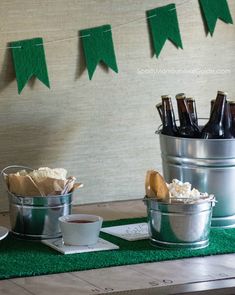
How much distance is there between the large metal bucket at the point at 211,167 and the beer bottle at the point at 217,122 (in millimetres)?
A: 76

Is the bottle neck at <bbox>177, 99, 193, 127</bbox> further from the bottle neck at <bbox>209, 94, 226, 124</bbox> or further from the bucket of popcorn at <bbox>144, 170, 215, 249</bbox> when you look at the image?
the bucket of popcorn at <bbox>144, 170, 215, 249</bbox>

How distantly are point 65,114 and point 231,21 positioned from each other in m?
0.56

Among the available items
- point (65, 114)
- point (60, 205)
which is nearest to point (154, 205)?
point (60, 205)

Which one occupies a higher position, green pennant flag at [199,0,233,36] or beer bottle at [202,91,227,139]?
green pennant flag at [199,0,233,36]

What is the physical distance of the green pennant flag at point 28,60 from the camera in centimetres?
187

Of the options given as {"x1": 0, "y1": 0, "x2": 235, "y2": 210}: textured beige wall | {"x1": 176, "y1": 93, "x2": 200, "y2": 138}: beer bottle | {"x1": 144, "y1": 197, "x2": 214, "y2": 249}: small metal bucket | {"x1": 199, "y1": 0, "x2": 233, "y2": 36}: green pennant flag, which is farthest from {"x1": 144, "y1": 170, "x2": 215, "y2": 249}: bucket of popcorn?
{"x1": 199, "y1": 0, "x2": 233, "y2": 36}: green pennant flag

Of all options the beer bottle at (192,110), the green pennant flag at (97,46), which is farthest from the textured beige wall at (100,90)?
the beer bottle at (192,110)

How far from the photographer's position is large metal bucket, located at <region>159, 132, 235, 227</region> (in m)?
1.70

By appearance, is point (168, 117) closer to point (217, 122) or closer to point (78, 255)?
point (217, 122)

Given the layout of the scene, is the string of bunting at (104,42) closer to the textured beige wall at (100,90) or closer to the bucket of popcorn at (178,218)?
the textured beige wall at (100,90)

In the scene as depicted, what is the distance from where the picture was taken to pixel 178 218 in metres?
1.53

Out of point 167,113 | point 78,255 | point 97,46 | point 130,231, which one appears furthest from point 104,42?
point 78,255

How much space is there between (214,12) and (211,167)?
1.91ft

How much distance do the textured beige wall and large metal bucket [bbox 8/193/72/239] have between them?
1.06ft
